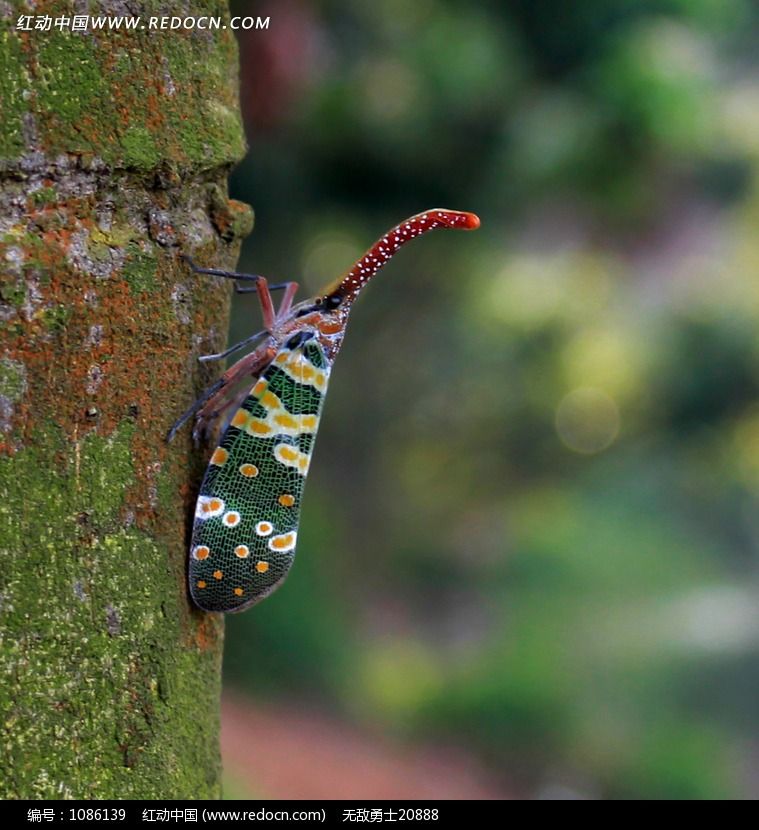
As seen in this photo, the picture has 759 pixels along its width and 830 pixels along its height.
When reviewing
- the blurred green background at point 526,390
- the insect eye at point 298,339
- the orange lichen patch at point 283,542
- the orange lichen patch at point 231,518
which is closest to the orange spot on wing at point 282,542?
the orange lichen patch at point 283,542

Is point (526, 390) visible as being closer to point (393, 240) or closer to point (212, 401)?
point (393, 240)

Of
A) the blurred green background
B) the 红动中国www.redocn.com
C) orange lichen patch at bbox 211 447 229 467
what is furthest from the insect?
the blurred green background

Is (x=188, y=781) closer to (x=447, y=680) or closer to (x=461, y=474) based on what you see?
(x=447, y=680)

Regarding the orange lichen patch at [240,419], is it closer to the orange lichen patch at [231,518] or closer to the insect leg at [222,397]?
the insect leg at [222,397]

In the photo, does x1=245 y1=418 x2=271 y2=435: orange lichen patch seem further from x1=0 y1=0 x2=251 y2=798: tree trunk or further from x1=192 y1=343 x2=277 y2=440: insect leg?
x1=0 y1=0 x2=251 y2=798: tree trunk

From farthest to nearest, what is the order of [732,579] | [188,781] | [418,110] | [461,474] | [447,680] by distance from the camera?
1. [461,474]
2. [732,579]
3. [447,680]
4. [418,110]
5. [188,781]

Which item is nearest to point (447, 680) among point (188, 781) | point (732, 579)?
point (732, 579)
